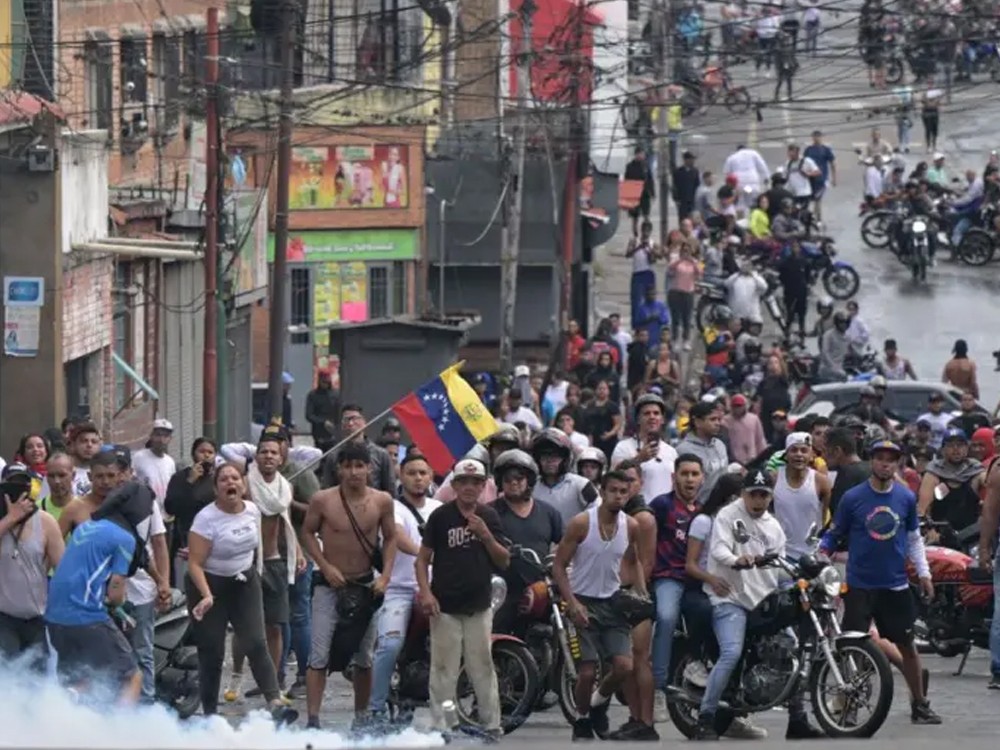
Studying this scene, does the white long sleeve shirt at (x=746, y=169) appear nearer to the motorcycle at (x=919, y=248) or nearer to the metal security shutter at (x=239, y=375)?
the motorcycle at (x=919, y=248)

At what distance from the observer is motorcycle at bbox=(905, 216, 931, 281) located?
46312 millimetres

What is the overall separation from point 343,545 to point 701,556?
186cm

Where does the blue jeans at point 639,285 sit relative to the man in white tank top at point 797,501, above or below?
above

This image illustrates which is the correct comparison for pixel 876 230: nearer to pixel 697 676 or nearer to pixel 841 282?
pixel 841 282

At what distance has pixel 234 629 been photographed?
1580 centimetres

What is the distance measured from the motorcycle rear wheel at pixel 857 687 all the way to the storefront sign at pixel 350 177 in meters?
27.2

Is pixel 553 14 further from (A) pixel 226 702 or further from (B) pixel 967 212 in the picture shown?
(A) pixel 226 702

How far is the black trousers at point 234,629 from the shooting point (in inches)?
615

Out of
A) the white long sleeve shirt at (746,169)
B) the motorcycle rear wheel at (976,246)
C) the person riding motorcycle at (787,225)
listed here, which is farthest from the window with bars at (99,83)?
the white long sleeve shirt at (746,169)

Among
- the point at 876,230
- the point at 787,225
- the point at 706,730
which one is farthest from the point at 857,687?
the point at 876,230

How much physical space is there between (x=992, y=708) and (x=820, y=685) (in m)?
2.08

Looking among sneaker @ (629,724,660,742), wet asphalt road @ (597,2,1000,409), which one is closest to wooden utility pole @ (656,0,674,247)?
wet asphalt road @ (597,2,1000,409)

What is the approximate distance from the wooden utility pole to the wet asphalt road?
1033 millimetres

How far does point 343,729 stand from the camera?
Result: 15477mm
